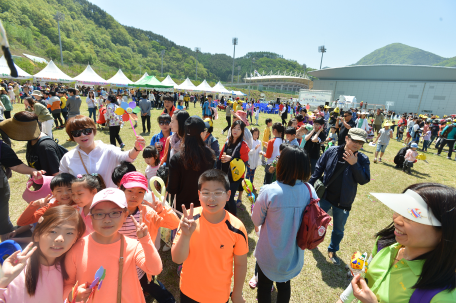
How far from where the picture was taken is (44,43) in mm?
57125

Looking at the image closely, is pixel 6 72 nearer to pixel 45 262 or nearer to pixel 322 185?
pixel 45 262

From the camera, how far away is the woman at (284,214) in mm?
1810

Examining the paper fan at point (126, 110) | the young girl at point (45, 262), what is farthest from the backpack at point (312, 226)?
the paper fan at point (126, 110)

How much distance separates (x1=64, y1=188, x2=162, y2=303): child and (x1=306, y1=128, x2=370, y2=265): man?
2540mm

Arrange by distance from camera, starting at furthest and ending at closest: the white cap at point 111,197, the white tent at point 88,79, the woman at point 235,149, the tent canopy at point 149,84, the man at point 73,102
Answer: the white tent at point 88,79, the tent canopy at point 149,84, the man at point 73,102, the woman at point 235,149, the white cap at point 111,197

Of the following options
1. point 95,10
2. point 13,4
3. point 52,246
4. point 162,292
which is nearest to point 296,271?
point 162,292

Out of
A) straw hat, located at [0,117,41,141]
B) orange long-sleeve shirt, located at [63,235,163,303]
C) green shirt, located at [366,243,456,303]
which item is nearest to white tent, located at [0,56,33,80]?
straw hat, located at [0,117,41,141]

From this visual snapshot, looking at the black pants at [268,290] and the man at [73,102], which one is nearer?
the black pants at [268,290]

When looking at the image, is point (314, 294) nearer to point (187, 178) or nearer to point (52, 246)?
point (187, 178)

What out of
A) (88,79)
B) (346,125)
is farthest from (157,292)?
(88,79)

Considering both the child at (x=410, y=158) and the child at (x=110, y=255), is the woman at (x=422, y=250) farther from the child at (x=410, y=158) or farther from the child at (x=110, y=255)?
the child at (x=410, y=158)

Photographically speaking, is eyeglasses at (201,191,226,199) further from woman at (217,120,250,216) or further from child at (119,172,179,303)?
woman at (217,120,250,216)

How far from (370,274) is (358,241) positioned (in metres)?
3.08

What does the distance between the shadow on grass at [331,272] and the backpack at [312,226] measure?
64.8 inches
